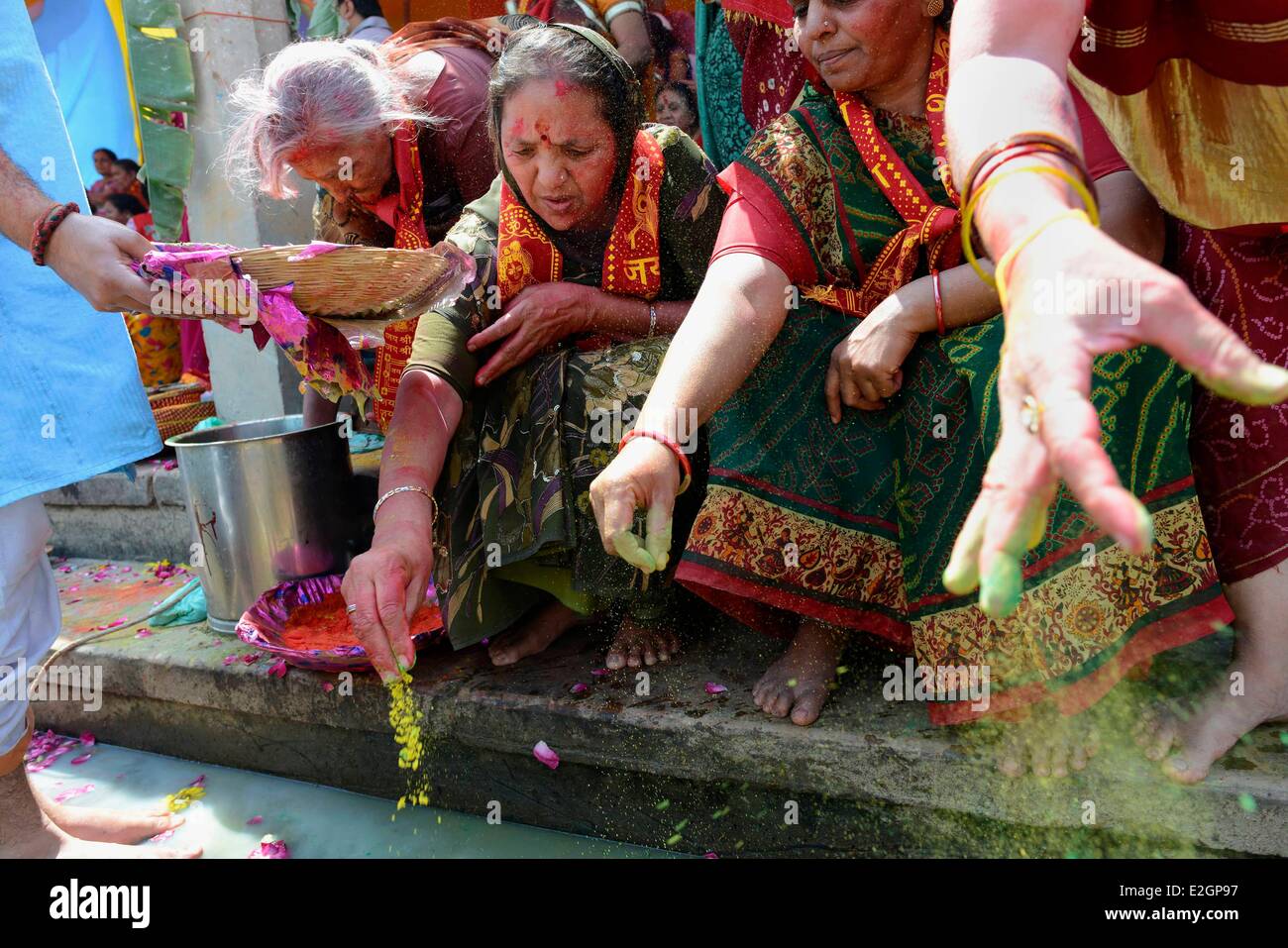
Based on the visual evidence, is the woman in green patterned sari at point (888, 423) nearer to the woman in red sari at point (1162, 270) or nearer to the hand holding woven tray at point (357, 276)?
the woman in red sari at point (1162, 270)

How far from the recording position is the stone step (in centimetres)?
172

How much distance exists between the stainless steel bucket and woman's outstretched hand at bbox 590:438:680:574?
70.4 inches

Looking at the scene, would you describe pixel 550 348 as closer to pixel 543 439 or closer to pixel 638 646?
pixel 543 439

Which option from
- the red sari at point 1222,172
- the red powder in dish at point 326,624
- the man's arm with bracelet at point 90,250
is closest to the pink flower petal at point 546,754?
the red powder in dish at point 326,624

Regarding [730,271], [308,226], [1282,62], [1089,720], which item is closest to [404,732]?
[730,271]

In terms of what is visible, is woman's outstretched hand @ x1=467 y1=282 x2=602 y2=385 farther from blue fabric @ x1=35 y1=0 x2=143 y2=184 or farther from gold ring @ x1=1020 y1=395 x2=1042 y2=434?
blue fabric @ x1=35 y1=0 x2=143 y2=184

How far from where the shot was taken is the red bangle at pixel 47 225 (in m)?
2.03

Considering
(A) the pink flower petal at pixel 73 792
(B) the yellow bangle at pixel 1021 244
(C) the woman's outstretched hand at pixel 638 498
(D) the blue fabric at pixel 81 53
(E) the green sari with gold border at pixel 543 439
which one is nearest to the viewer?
(B) the yellow bangle at pixel 1021 244

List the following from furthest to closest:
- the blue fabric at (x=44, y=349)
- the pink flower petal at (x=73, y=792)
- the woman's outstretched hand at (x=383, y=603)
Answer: the pink flower petal at (x=73, y=792) → the blue fabric at (x=44, y=349) → the woman's outstretched hand at (x=383, y=603)

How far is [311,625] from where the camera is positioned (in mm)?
3006

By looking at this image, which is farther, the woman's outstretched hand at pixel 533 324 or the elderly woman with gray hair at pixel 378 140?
→ the elderly woman with gray hair at pixel 378 140

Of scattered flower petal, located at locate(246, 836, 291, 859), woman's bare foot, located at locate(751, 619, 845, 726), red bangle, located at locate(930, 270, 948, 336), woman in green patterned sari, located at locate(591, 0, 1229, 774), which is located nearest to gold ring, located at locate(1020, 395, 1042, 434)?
woman in green patterned sari, located at locate(591, 0, 1229, 774)

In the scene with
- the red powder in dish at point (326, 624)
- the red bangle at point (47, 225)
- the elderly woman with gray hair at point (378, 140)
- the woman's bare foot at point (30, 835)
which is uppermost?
the elderly woman with gray hair at point (378, 140)

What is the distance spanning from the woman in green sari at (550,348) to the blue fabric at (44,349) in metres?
0.75
